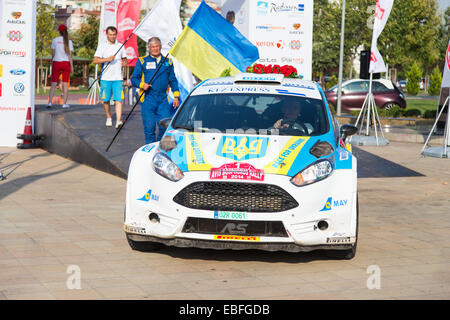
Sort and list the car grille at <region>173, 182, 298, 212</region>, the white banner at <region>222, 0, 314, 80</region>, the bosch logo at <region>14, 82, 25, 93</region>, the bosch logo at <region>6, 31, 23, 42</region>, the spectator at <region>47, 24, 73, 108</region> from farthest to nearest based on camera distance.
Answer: the white banner at <region>222, 0, 314, 80</region> → the spectator at <region>47, 24, 73, 108</region> → the bosch logo at <region>14, 82, 25, 93</region> → the bosch logo at <region>6, 31, 23, 42</region> → the car grille at <region>173, 182, 298, 212</region>

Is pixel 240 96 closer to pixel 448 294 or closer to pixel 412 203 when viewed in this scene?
pixel 448 294

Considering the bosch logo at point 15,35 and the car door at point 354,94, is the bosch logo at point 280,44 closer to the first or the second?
the bosch logo at point 15,35

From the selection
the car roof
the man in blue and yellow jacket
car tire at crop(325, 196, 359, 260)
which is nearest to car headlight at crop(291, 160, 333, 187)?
car tire at crop(325, 196, 359, 260)

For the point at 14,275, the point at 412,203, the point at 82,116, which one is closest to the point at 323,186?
the point at 14,275

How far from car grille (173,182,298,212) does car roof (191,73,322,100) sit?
1.69 m

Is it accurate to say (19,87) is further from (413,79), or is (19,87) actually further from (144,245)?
(413,79)

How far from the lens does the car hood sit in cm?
603

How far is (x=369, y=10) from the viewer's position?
182 feet

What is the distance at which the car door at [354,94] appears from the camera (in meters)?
31.3

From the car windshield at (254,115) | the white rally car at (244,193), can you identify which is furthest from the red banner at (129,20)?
the white rally car at (244,193)

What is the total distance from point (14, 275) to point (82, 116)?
936 cm

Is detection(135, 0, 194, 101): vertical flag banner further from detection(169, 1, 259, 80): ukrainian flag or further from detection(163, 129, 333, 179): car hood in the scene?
detection(163, 129, 333, 179): car hood

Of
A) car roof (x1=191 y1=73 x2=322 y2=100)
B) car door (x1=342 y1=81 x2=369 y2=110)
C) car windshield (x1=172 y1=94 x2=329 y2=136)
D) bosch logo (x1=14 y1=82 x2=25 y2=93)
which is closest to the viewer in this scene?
car windshield (x1=172 y1=94 x2=329 y2=136)

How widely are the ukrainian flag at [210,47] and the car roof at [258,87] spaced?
2740 millimetres
